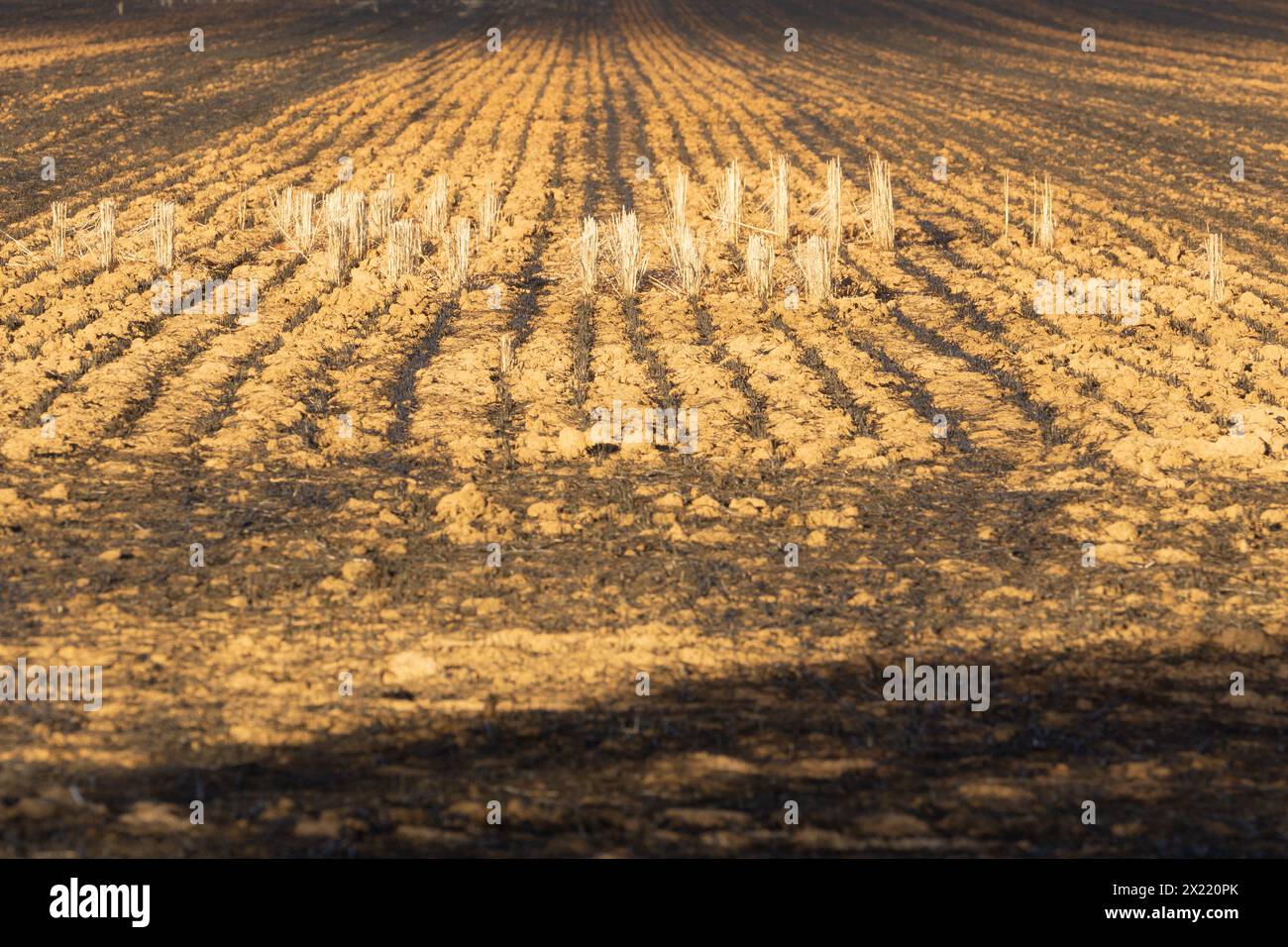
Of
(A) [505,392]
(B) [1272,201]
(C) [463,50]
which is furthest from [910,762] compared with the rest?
(C) [463,50]

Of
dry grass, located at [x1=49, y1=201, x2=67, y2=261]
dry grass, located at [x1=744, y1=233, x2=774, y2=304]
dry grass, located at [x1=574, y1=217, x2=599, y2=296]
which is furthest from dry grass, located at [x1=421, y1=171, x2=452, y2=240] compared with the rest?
dry grass, located at [x1=744, y1=233, x2=774, y2=304]

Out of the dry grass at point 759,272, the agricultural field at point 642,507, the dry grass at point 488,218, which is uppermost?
the dry grass at point 488,218

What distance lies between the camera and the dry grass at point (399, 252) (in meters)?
11.5

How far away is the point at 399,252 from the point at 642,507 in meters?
5.05

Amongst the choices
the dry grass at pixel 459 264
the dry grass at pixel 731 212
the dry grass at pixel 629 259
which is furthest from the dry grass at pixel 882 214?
the dry grass at pixel 459 264

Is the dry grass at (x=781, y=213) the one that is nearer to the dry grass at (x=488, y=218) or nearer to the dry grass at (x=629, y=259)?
the dry grass at (x=629, y=259)

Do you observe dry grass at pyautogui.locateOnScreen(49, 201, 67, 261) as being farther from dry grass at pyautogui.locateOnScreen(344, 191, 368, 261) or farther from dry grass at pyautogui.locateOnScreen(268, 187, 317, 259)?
dry grass at pyautogui.locateOnScreen(344, 191, 368, 261)

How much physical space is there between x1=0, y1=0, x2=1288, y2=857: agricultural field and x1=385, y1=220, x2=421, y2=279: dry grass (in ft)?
0.16

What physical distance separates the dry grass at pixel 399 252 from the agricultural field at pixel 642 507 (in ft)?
0.16

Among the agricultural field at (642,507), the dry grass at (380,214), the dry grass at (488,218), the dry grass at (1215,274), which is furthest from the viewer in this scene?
the dry grass at (488,218)

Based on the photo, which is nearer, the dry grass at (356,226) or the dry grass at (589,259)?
the dry grass at (589,259)

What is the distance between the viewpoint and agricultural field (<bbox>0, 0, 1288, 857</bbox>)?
15.0 feet

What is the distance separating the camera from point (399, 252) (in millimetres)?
11570

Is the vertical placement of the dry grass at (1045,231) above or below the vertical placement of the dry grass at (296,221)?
below
